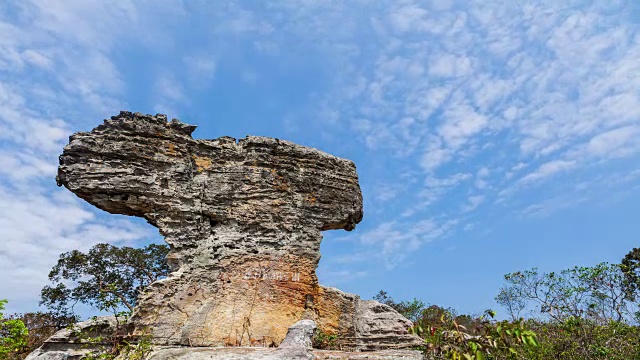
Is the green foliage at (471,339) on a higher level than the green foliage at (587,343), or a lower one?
lower

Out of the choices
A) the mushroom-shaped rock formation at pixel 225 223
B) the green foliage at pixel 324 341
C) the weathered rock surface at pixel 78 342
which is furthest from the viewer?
the green foliage at pixel 324 341

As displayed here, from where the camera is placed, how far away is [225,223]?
9.54m

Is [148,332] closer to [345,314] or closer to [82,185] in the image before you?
[82,185]

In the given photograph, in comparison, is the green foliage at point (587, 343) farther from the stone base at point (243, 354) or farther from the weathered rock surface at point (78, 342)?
the weathered rock surface at point (78, 342)

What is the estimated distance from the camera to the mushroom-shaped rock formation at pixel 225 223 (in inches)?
343

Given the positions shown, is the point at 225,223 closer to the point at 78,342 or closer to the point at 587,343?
the point at 78,342

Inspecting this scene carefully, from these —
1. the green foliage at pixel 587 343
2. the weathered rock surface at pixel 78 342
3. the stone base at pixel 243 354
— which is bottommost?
the stone base at pixel 243 354

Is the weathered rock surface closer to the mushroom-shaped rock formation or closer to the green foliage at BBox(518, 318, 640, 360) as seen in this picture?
the mushroom-shaped rock formation

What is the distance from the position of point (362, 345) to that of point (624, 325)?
8.44m

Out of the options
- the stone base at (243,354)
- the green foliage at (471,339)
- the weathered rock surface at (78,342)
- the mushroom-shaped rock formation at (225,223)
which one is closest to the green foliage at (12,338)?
the weathered rock surface at (78,342)

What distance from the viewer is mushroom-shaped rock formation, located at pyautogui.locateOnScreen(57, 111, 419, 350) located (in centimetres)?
872

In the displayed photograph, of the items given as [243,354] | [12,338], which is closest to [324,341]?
[243,354]

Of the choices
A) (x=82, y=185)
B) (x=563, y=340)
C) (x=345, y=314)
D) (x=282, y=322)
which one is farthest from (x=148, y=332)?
(x=563, y=340)

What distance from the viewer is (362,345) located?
31.4 ft
